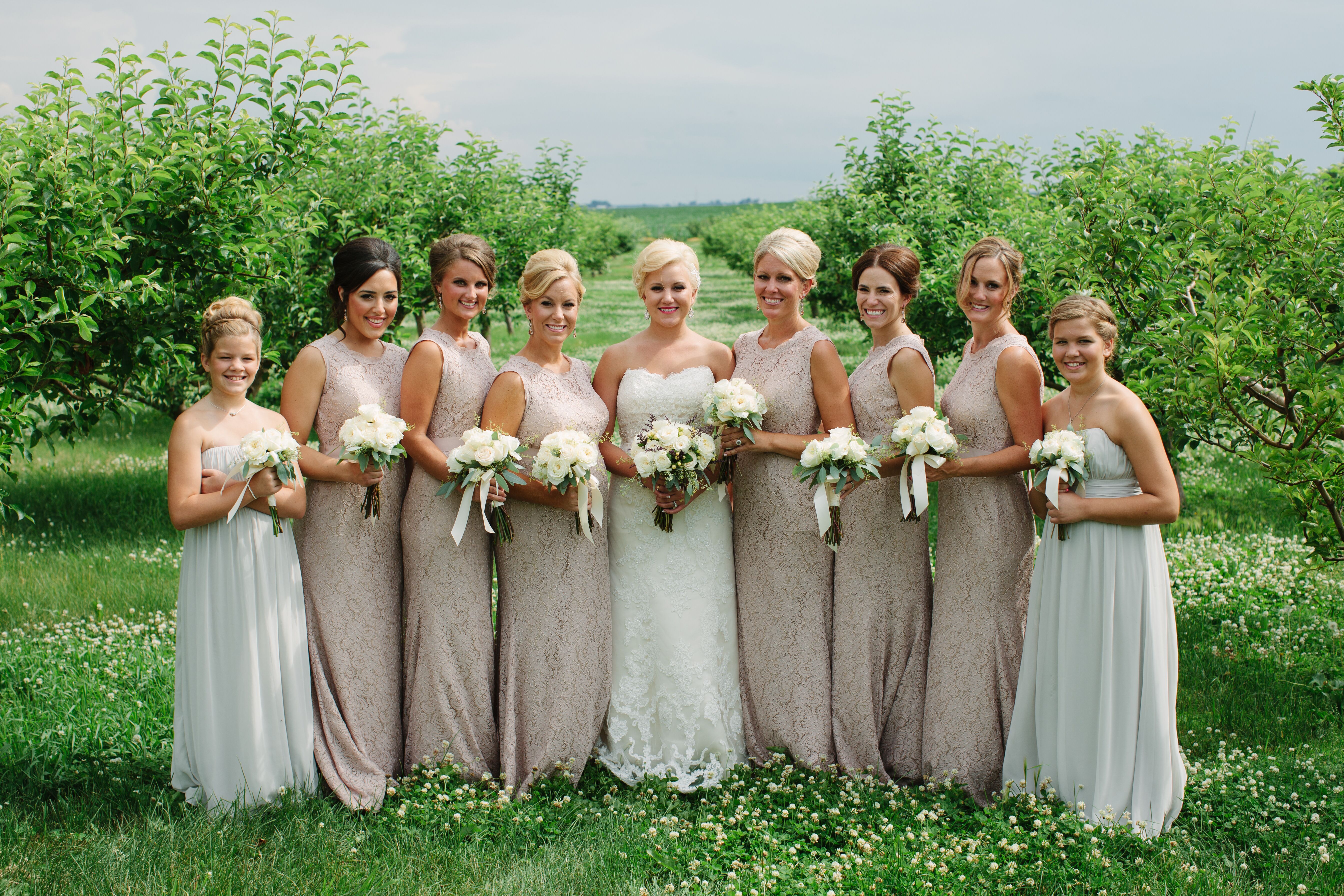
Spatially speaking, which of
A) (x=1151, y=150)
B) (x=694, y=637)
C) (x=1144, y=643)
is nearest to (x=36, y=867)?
(x=694, y=637)

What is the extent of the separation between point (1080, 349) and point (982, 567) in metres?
1.20

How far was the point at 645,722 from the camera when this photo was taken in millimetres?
5184

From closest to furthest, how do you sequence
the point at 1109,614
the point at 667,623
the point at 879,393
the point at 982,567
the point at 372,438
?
the point at 372,438 < the point at 1109,614 < the point at 982,567 < the point at 879,393 < the point at 667,623

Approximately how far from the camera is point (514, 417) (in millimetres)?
4910

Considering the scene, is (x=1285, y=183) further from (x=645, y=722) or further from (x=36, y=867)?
(x=36, y=867)

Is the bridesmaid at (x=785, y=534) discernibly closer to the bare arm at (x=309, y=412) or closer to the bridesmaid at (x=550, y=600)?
the bridesmaid at (x=550, y=600)

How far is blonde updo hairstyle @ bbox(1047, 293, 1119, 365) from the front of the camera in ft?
15.0

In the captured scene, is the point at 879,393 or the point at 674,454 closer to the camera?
the point at 674,454

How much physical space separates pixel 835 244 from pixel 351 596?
15.1m

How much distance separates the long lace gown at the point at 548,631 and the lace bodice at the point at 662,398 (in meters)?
0.17

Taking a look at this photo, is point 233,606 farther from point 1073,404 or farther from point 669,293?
point 1073,404

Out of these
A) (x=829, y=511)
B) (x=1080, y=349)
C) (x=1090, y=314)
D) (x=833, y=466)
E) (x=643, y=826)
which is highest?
(x=1090, y=314)

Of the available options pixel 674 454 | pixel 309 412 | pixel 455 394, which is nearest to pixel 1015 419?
pixel 674 454

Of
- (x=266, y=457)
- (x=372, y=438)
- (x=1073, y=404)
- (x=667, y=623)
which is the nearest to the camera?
(x=266, y=457)
